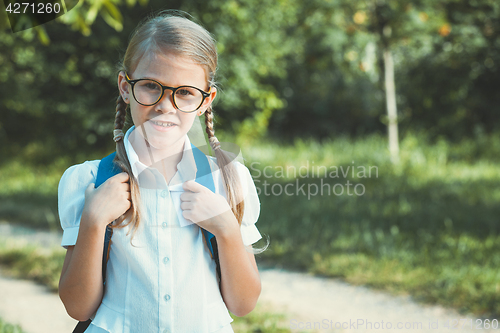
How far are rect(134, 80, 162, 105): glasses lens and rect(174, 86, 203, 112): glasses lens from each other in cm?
5

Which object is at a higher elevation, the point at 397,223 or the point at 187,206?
the point at 187,206

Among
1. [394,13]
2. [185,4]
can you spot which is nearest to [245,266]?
[394,13]

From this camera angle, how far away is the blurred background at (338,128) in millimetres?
4180

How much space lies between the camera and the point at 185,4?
30.3 ft

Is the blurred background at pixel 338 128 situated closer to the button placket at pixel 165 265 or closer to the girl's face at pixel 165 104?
the girl's face at pixel 165 104

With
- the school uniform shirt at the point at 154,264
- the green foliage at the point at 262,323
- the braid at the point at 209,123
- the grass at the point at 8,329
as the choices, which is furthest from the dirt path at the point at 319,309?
the braid at the point at 209,123

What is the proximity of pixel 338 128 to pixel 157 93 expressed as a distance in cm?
1181

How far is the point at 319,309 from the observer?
3381 millimetres

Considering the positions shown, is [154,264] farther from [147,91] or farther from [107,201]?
[147,91]

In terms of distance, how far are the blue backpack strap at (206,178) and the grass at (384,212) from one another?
2755 millimetres

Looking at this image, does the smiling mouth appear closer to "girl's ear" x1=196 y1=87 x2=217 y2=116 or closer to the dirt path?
"girl's ear" x1=196 y1=87 x2=217 y2=116

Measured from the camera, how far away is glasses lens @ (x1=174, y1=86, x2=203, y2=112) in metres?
1.12

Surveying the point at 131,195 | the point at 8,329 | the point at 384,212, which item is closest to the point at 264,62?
the point at 384,212

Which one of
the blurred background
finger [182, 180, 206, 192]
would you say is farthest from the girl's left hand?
the blurred background
